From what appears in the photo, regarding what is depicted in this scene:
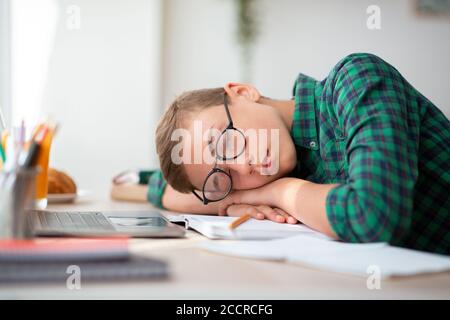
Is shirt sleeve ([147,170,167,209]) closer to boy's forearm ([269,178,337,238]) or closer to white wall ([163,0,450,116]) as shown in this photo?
boy's forearm ([269,178,337,238])

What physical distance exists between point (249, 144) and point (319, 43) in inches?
136

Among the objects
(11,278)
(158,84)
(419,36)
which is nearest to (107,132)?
(158,84)

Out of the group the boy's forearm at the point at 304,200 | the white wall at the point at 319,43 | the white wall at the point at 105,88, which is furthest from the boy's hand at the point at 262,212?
the white wall at the point at 319,43

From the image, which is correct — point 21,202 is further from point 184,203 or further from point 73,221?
point 184,203

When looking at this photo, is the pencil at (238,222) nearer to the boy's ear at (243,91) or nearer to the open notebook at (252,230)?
the open notebook at (252,230)

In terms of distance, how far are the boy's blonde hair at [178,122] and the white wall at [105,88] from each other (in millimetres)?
2460

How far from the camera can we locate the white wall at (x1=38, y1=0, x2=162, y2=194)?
11.9 feet

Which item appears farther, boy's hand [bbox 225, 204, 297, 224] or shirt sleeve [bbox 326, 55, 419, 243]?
boy's hand [bbox 225, 204, 297, 224]

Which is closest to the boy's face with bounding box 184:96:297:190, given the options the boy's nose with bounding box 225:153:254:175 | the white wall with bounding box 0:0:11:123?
the boy's nose with bounding box 225:153:254:175

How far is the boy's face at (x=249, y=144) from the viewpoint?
1117 mm

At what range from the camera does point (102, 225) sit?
991 millimetres

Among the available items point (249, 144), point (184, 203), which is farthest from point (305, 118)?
point (184, 203)

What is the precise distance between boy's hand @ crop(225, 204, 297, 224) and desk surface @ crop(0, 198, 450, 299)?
359mm
